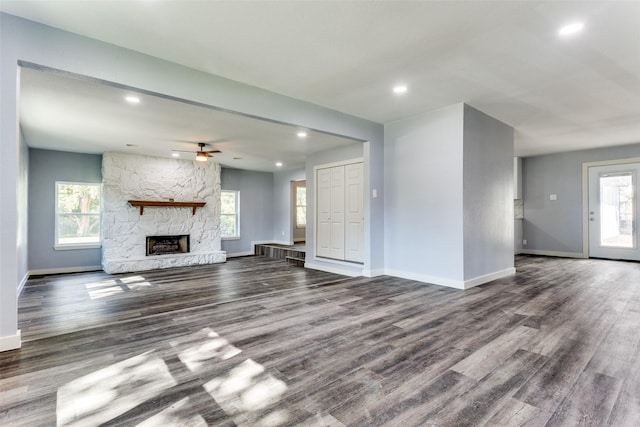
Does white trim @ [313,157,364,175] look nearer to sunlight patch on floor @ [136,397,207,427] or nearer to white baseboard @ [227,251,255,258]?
white baseboard @ [227,251,255,258]

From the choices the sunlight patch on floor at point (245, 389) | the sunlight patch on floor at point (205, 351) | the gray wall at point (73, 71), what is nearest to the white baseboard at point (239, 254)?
the gray wall at point (73, 71)

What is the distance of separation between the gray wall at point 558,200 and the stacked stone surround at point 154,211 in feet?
26.8

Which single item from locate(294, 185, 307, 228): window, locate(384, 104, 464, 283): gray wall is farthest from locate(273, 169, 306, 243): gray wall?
locate(384, 104, 464, 283): gray wall

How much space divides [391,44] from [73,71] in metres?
2.81

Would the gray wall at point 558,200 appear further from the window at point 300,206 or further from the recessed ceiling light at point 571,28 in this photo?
the window at point 300,206

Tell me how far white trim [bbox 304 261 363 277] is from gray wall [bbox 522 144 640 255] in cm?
560

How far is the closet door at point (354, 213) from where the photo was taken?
5.62 metres

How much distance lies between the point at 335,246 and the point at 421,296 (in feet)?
7.94

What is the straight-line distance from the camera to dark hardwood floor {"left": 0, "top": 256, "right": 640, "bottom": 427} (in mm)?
1663

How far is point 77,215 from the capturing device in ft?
21.9

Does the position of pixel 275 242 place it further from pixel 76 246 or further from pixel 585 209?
pixel 585 209

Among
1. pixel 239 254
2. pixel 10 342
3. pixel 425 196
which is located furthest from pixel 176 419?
pixel 239 254

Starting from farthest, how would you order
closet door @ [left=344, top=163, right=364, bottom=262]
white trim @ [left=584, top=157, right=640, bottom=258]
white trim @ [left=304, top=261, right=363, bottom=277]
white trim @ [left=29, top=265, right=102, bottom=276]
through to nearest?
white trim @ [left=584, top=157, right=640, bottom=258], white trim @ [left=29, top=265, right=102, bottom=276], closet door @ [left=344, top=163, right=364, bottom=262], white trim @ [left=304, top=261, right=363, bottom=277]

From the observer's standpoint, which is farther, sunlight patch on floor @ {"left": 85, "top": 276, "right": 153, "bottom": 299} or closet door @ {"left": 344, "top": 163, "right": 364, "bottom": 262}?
closet door @ {"left": 344, "top": 163, "right": 364, "bottom": 262}
